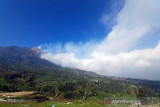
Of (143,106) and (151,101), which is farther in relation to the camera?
(151,101)

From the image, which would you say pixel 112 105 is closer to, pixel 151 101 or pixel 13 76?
pixel 151 101

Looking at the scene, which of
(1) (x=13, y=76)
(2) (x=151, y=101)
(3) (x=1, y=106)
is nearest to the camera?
(3) (x=1, y=106)

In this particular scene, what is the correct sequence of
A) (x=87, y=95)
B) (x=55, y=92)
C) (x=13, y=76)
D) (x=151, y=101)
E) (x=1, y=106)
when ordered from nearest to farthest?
(x=1, y=106) < (x=151, y=101) < (x=55, y=92) < (x=87, y=95) < (x=13, y=76)

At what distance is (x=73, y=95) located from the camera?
101438mm

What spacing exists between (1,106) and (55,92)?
8250 centimetres

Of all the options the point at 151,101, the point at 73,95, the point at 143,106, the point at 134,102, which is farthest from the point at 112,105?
the point at 73,95

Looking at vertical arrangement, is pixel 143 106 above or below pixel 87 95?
above

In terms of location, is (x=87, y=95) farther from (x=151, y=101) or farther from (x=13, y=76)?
(x=13, y=76)

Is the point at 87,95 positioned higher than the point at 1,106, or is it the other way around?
the point at 1,106

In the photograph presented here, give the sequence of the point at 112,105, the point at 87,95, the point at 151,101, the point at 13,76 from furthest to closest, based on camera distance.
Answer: the point at 13,76
the point at 87,95
the point at 151,101
the point at 112,105

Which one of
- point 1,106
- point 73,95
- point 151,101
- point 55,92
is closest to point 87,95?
point 73,95

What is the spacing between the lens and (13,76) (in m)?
144

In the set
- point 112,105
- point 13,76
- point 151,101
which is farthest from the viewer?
point 13,76

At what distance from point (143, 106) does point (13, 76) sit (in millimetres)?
161435
